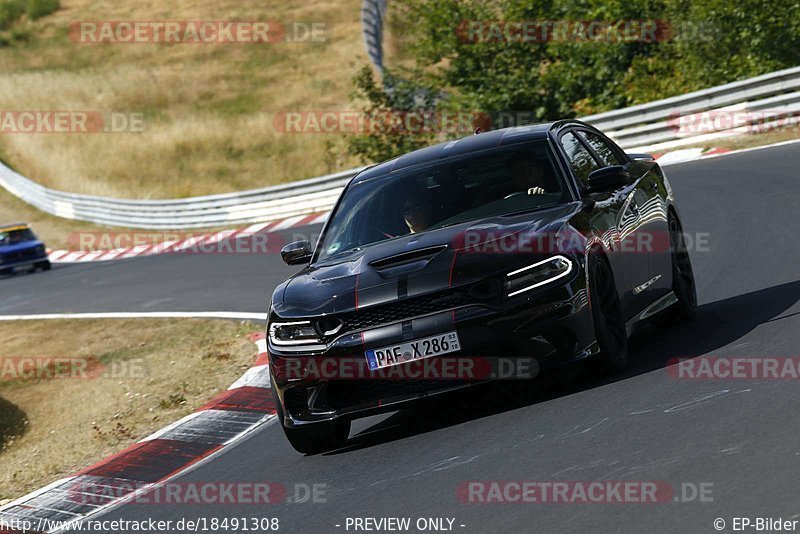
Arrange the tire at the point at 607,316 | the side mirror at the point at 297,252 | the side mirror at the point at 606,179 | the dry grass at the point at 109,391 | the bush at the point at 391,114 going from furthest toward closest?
1. the bush at the point at 391,114
2. the dry grass at the point at 109,391
3. the side mirror at the point at 297,252
4. the side mirror at the point at 606,179
5. the tire at the point at 607,316

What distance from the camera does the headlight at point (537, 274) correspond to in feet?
20.9

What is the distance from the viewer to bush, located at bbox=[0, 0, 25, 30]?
7188cm

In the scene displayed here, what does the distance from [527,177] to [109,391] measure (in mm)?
5747

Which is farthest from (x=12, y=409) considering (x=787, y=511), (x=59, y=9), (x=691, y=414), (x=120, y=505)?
(x=59, y=9)

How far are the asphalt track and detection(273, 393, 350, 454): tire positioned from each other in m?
0.09

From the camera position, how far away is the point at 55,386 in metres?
12.8

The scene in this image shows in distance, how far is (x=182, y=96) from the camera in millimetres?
Result: 53875

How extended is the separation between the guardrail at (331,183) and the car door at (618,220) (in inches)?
510

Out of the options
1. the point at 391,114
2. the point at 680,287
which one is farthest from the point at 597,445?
the point at 391,114

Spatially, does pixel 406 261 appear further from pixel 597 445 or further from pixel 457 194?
pixel 597 445

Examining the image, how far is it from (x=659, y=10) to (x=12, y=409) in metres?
19.9

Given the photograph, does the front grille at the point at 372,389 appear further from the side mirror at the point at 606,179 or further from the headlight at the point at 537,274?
the side mirror at the point at 606,179

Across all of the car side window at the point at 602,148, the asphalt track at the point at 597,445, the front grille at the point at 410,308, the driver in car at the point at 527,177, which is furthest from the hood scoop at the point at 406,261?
the car side window at the point at 602,148

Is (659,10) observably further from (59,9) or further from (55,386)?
(59,9)
